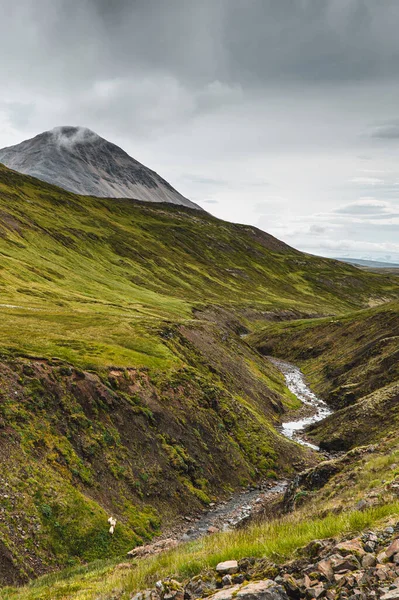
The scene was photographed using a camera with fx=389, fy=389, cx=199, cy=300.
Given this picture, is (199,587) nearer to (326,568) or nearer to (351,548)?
(326,568)

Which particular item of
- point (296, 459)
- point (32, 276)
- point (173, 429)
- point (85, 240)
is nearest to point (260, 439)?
point (296, 459)

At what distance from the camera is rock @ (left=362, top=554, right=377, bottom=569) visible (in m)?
9.83

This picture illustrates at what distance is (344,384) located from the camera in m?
69.0

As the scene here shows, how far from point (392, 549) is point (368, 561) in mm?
766

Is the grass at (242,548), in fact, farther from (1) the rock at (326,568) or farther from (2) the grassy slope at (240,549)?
(1) the rock at (326,568)

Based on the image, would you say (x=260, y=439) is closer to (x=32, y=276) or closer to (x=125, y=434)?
(x=125, y=434)

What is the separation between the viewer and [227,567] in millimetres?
11648

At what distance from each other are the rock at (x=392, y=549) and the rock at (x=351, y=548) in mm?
586

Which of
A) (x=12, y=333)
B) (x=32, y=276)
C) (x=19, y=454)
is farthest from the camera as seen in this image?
(x=32, y=276)

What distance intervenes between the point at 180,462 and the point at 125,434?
238 inches

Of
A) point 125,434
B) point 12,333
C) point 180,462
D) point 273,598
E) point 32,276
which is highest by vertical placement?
point 32,276

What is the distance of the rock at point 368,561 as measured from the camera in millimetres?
9828

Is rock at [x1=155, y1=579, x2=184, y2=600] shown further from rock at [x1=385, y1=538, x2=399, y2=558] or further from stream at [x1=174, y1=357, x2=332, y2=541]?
stream at [x1=174, y1=357, x2=332, y2=541]

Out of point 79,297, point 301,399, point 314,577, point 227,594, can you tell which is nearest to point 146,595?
point 227,594
